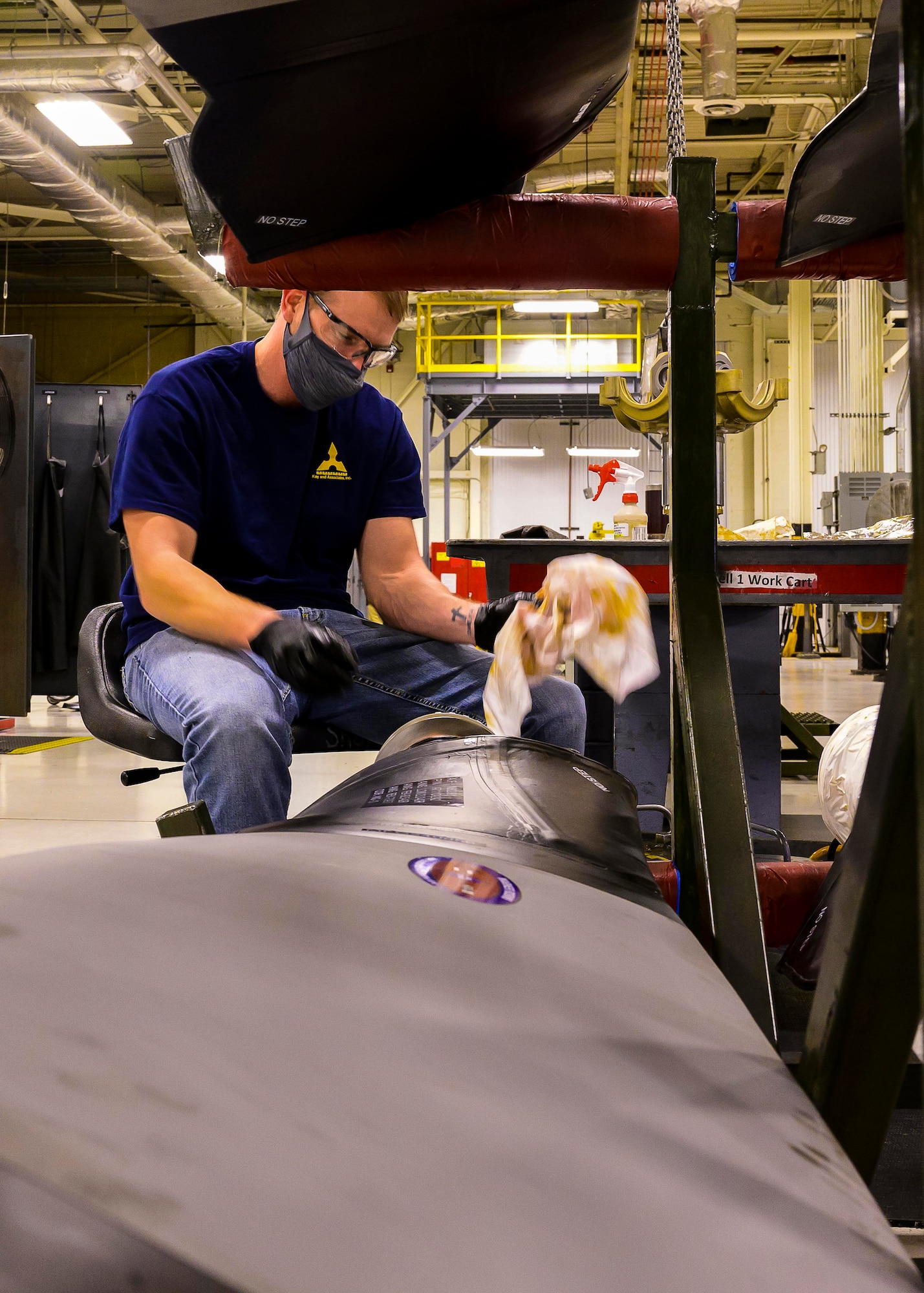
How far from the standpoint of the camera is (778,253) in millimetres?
1055

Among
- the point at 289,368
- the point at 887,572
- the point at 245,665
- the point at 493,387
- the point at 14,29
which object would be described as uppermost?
the point at 14,29

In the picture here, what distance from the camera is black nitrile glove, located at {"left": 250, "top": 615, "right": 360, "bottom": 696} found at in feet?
3.63

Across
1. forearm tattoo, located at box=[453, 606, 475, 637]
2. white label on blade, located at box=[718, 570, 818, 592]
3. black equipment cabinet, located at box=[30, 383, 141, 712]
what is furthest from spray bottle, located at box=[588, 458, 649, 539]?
black equipment cabinet, located at box=[30, 383, 141, 712]

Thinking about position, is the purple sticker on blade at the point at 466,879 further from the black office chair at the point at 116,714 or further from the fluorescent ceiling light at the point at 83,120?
the fluorescent ceiling light at the point at 83,120

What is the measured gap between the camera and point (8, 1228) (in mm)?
213

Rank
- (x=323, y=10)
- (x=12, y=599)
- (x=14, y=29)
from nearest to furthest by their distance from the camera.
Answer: (x=323, y=10), (x=12, y=599), (x=14, y=29)

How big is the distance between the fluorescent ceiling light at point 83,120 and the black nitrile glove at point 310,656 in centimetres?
562

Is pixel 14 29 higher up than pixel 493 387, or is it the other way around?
pixel 14 29

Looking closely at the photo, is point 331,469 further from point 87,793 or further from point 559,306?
point 559,306

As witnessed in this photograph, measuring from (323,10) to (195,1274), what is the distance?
0.65 meters

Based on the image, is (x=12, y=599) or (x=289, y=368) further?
(x=12, y=599)

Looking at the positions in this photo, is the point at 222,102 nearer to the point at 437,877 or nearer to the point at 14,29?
the point at 437,877

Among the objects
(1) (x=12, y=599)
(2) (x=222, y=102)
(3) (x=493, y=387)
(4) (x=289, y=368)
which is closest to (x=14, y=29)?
(3) (x=493, y=387)

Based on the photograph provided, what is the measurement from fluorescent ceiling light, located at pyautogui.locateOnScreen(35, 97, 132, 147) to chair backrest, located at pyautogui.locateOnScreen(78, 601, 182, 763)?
5.28 m
